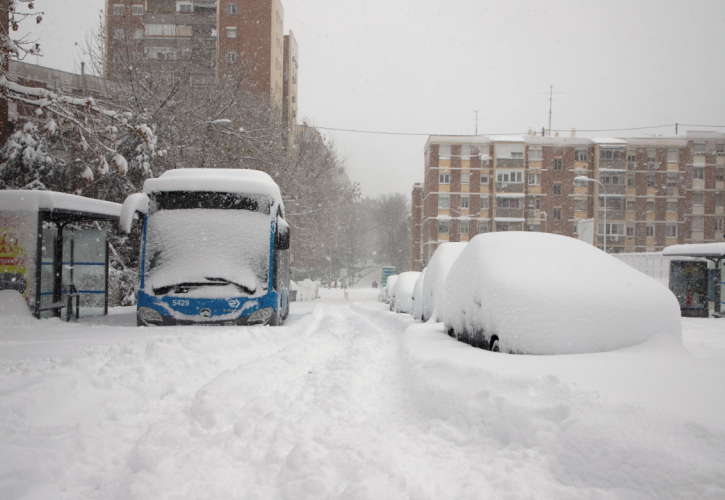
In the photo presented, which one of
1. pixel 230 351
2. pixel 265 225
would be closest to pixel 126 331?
pixel 230 351

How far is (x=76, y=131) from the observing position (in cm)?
852

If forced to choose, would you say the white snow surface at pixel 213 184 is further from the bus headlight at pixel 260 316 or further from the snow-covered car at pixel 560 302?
the snow-covered car at pixel 560 302

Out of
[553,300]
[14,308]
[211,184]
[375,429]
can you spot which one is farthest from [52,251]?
[553,300]

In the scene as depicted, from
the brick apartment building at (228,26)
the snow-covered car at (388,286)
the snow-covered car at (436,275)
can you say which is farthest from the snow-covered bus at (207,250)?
the brick apartment building at (228,26)

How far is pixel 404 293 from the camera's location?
62.7ft

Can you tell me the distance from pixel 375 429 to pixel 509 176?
5571 centimetres

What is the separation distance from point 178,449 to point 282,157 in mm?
22028

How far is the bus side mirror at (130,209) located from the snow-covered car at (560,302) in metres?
5.50

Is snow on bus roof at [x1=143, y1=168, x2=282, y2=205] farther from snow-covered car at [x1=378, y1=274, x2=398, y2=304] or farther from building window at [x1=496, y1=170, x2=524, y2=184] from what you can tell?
building window at [x1=496, y1=170, x2=524, y2=184]

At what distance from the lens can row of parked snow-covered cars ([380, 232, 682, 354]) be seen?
518 cm

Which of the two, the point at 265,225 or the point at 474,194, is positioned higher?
the point at 474,194

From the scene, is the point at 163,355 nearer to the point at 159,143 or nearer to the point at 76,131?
the point at 76,131

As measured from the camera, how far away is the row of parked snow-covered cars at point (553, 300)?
5180 millimetres

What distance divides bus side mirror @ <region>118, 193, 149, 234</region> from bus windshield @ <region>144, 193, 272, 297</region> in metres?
0.15
